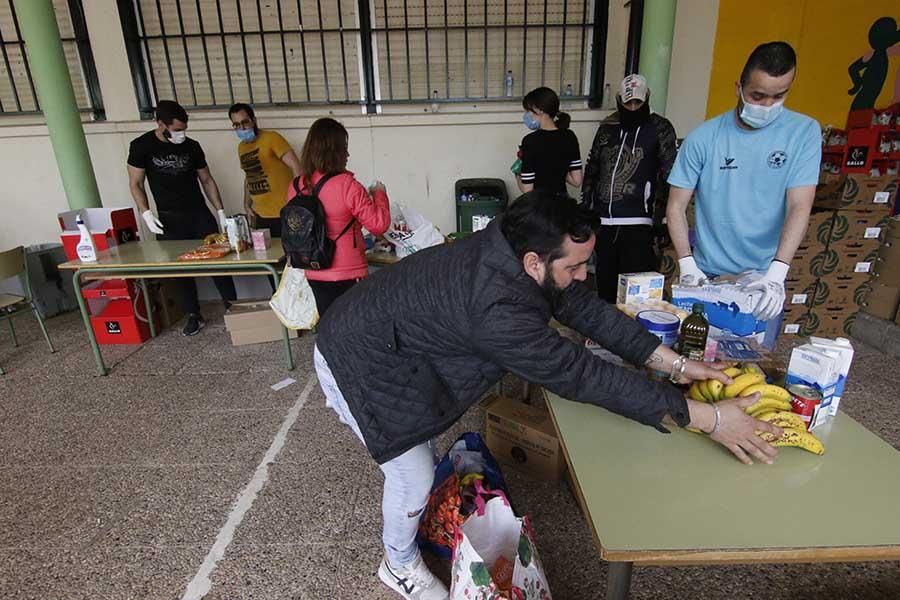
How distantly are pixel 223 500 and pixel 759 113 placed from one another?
2.51m

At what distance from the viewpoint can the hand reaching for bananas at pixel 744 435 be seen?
3.24 feet

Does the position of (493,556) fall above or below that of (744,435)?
below

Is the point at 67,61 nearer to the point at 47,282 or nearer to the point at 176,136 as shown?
the point at 176,136

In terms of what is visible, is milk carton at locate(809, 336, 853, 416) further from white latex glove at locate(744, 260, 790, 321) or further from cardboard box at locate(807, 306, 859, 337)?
cardboard box at locate(807, 306, 859, 337)

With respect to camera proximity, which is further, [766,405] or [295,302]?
[295,302]

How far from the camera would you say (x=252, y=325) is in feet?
11.6

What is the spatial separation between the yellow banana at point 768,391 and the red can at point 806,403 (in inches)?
0.6

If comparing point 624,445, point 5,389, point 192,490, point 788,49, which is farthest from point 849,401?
point 5,389

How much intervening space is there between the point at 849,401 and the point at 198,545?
320 centimetres

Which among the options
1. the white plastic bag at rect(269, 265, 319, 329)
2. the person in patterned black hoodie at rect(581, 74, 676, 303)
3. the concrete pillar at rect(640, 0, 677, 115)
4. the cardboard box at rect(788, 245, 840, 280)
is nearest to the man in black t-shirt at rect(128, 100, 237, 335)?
the white plastic bag at rect(269, 265, 319, 329)

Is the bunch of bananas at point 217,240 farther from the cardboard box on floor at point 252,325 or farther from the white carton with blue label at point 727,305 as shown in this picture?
the white carton with blue label at point 727,305

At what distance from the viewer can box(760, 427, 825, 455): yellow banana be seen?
1012mm

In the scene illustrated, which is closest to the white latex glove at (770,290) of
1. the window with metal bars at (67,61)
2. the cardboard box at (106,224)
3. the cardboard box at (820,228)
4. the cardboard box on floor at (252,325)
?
the cardboard box at (820,228)

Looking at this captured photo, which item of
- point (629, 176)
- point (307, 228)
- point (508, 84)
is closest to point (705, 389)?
point (629, 176)
